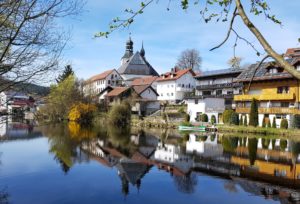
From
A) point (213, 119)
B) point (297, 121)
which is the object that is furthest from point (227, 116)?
point (297, 121)

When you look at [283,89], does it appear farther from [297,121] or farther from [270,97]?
[297,121]

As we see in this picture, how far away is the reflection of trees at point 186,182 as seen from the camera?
15867 millimetres

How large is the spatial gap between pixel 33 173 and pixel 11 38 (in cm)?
1352

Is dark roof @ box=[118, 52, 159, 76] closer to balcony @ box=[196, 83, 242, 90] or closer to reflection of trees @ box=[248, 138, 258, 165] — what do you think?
balcony @ box=[196, 83, 242, 90]

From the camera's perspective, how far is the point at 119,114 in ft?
185

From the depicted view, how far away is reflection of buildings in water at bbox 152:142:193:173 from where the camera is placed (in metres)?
21.7

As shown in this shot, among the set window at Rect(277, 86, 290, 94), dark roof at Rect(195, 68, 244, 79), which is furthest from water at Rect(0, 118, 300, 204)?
dark roof at Rect(195, 68, 244, 79)

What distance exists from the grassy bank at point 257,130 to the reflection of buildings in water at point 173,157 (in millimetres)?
14988

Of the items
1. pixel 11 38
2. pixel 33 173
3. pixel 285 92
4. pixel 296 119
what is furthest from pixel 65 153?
pixel 285 92

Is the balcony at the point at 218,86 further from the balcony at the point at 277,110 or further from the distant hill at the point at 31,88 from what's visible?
the distant hill at the point at 31,88

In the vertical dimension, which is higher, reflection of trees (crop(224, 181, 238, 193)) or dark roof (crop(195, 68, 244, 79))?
dark roof (crop(195, 68, 244, 79))

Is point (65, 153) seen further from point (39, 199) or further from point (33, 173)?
point (39, 199)

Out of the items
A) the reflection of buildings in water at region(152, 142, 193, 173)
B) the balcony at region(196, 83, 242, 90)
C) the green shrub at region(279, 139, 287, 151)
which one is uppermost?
the balcony at region(196, 83, 242, 90)

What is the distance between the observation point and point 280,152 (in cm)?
2688
